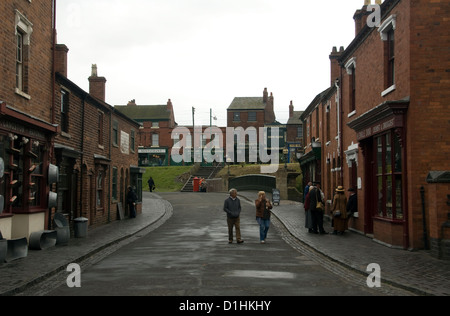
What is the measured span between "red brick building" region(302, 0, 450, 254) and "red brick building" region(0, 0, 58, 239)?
10.2 m

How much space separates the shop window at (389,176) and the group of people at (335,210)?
7.61ft

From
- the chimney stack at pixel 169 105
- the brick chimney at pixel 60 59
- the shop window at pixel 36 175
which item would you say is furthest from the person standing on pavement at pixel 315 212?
the chimney stack at pixel 169 105

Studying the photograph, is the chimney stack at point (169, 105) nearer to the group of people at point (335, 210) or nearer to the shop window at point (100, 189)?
the shop window at point (100, 189)

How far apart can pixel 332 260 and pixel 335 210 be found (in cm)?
655

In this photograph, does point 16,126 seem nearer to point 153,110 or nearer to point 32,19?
point 32,19

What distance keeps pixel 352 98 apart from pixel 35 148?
12148 mm

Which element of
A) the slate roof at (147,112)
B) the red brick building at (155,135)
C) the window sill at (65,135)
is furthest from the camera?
the slate roof at (147,112)

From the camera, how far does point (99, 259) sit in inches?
527

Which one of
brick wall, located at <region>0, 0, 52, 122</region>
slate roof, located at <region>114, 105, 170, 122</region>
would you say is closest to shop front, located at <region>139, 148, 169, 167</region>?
slate roof, located at <region>114, 105, 170, 122</region>

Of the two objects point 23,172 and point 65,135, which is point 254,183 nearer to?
point 65,135

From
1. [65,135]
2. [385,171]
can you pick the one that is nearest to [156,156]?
[65,135]

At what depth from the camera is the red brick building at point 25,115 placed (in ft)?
46.3

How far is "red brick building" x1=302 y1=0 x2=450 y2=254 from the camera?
552 inches

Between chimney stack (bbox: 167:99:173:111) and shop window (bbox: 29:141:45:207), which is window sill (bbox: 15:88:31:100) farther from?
chimney stack (bbox: 167:99:173:111)
